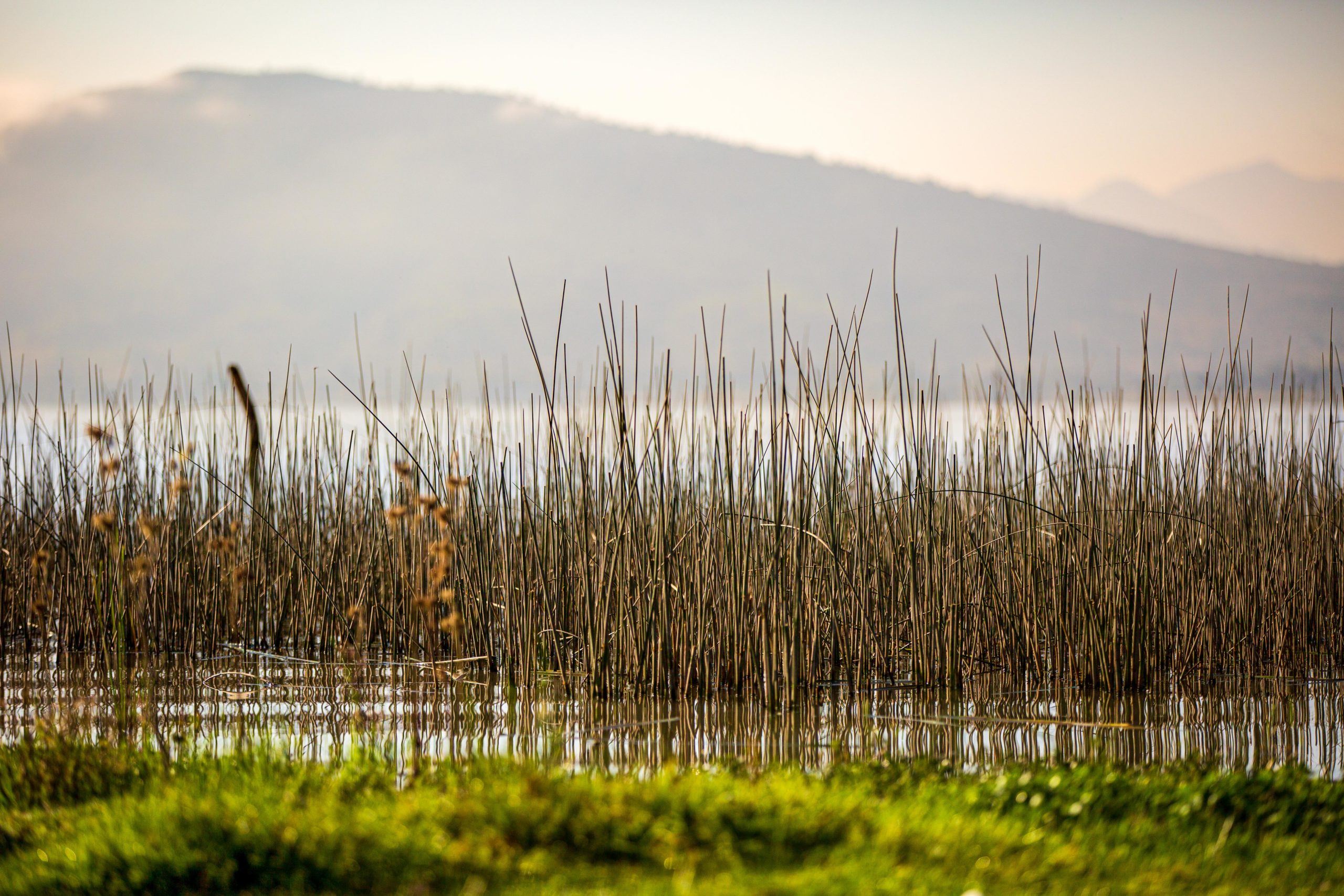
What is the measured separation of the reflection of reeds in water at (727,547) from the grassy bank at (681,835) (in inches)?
28.4

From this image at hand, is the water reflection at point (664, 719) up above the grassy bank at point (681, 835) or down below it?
below

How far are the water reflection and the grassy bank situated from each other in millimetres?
436

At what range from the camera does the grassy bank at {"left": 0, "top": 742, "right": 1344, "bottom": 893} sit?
175 cm

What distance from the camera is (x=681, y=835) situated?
1823 mm

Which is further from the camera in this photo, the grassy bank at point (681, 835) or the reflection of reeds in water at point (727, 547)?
the reflection of reeds in water at point (727, 547)

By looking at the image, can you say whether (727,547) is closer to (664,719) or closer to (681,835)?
(664,719)

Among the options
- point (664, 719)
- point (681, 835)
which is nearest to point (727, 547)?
point (664, 719)

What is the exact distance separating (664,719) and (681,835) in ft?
4.82

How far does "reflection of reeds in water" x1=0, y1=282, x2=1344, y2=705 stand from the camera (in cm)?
356

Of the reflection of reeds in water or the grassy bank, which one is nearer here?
the grassy bank

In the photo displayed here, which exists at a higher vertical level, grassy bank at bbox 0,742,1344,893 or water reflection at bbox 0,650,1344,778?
grassy bank at bbox 0,742,1344,893

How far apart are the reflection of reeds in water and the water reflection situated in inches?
5.3

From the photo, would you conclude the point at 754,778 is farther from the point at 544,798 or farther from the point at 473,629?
the point at 473,629

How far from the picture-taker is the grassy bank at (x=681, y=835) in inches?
68.8
